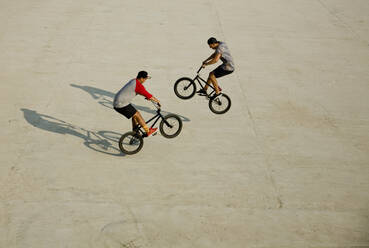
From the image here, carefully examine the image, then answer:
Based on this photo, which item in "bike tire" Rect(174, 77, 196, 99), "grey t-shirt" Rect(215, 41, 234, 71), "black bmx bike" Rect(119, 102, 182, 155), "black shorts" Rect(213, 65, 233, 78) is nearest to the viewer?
"black bmx bike" Rect(119, 102, 182, 155)

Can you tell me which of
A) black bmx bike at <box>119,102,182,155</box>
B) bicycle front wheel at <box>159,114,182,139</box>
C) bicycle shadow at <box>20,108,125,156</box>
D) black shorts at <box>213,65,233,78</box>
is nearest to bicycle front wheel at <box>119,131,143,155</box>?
black bmx bike at <box>119,102,182,155</box>

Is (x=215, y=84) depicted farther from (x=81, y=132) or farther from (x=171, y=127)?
(x=81, y=132)

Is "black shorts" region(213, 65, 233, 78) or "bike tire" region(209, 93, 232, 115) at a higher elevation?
"black shorts" region(213, 65, 233, 78)

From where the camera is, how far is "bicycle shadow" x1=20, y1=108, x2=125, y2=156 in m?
7.82

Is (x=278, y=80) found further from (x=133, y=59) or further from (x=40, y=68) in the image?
(x=40, y=68)

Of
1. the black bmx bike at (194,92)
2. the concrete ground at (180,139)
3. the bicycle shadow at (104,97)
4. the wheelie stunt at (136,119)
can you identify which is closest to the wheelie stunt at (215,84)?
the black bmx bike at (194,92)

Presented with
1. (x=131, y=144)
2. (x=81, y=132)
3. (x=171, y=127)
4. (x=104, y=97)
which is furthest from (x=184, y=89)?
(x=81, y=132)

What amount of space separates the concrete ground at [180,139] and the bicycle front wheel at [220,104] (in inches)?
8.5

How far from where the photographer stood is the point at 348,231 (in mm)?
6113

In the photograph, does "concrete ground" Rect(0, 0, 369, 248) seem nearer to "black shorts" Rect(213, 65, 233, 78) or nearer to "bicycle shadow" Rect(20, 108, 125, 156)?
"bicycle shadow" Rect(20, 108, 125, 156)

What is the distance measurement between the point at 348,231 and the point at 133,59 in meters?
8.45

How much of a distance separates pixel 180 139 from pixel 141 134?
985 mm

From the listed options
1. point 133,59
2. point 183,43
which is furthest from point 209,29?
point 133,59

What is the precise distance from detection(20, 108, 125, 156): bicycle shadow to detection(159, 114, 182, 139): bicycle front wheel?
113 centimetres
